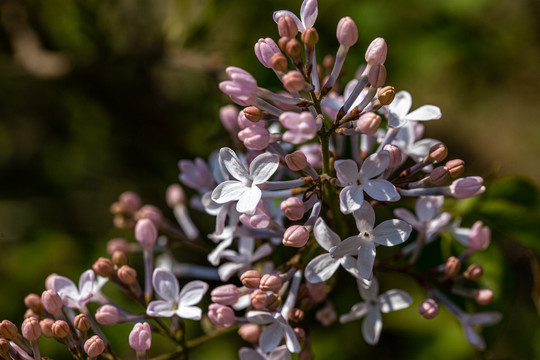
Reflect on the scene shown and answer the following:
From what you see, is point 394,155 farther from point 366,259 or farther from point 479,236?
point 479,236

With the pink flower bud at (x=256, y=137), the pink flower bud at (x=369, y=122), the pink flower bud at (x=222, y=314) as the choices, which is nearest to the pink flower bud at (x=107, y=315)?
the pink flower bud at (x=222, y=314)

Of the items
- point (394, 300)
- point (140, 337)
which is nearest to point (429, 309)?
point (394, 300)

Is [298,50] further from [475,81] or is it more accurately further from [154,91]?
[475,81]

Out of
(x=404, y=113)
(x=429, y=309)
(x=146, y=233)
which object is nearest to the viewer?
(x=404, y=113)

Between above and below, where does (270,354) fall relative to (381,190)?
below

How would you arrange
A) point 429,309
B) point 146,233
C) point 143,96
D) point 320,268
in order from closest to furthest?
point 320,268 → point 429,309 → point 146,233 → point 143,96

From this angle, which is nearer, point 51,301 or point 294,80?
point 294,80

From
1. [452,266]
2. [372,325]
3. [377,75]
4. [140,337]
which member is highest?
[377,75]

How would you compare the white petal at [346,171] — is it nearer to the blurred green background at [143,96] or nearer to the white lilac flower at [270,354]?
the white lilac flower at [270,354]
